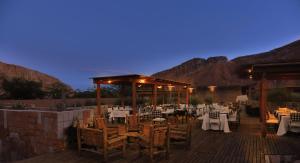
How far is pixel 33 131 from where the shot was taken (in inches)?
283

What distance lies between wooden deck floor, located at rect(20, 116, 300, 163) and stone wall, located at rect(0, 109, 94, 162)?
62 centimetres

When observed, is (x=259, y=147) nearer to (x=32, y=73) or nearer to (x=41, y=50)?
(x=32, y=73)

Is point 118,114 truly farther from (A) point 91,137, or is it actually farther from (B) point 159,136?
(B) point 159,136

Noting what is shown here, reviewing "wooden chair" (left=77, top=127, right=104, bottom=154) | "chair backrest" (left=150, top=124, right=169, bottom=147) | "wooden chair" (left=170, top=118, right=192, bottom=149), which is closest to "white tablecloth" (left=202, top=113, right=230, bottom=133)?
"wooden chair" (left=170, top=118, right=192, bottom=149)

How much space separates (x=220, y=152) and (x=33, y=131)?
18.1 ft

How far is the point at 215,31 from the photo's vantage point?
31328 millimetres

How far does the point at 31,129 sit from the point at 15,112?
108 cm

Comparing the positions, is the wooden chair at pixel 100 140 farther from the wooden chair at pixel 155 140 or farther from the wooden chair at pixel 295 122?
the wooden chair at pixel 295 122

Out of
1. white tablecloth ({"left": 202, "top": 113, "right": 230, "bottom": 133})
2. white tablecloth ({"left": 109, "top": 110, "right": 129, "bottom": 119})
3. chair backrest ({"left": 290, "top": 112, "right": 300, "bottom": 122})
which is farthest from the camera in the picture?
white tablecloth ({"left": 109, "top": 110, "right": 129, "bottom": 119})

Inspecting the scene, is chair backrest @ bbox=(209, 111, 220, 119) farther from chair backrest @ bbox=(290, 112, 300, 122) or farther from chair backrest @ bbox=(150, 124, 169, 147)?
chair backrest @ bbox=(150, 124, 169, 147)

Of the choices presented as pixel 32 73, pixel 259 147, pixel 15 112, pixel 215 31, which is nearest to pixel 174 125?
pixel 259 147

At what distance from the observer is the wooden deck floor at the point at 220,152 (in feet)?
18.1

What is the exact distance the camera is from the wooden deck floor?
5.52 metres

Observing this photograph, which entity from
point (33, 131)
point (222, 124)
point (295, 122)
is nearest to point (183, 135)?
point (222, 124)
